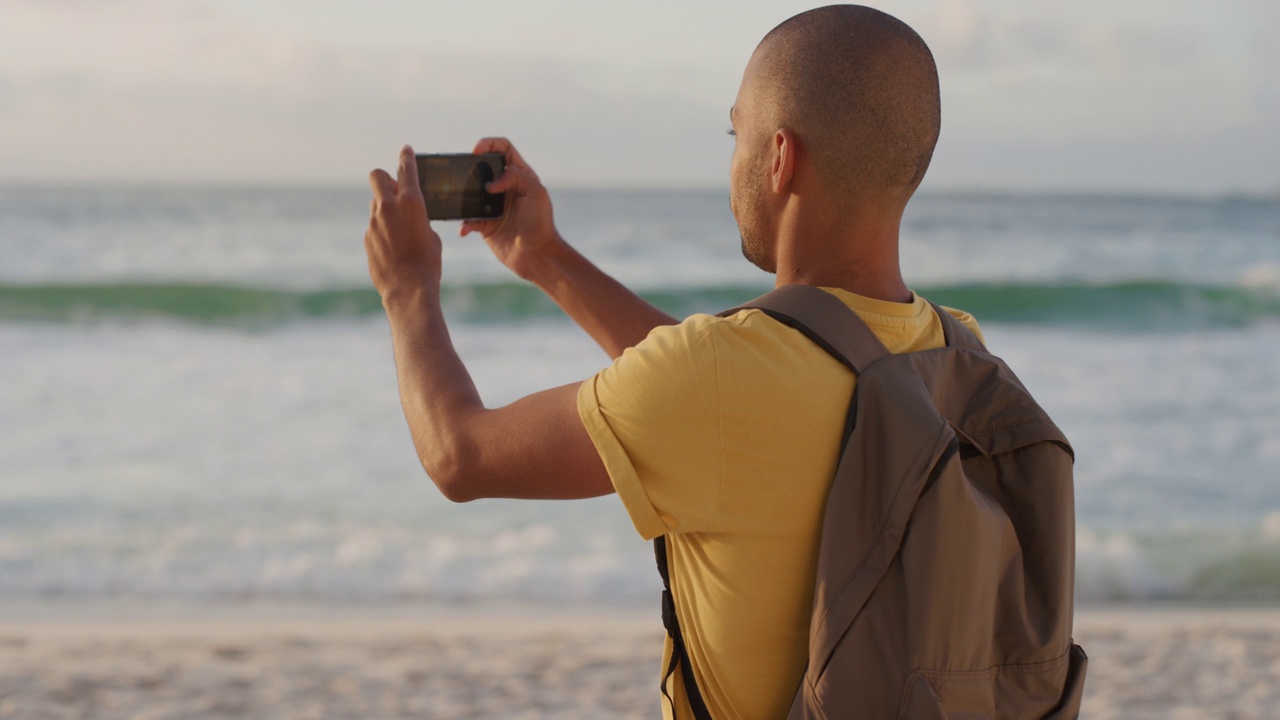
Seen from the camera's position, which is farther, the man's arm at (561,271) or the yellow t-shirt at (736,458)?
the man's arm at (561,271)

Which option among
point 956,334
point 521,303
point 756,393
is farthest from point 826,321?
point 521,303

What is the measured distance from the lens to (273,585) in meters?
4.91

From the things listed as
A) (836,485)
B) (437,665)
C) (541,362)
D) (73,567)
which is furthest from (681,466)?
(541,362)

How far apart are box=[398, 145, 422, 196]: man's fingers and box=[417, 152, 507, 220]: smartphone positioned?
0.11m

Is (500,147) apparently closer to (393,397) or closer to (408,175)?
(408,175)

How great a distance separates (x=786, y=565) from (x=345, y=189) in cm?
2688

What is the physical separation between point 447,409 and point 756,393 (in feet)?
1.28

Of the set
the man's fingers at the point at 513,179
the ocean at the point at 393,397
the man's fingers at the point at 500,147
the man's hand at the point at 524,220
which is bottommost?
the ocean at the point at 393,397

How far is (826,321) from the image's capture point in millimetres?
1243

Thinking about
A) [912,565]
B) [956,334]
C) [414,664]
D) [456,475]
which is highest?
[956,334]

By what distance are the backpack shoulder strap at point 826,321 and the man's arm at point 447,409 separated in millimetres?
228

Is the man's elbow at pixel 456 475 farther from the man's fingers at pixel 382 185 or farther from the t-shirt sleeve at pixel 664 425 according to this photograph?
the man's fingers at pixel 382 185

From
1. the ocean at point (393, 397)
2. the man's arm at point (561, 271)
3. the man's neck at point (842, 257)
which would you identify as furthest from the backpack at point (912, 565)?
the ocean at point (393, 397)

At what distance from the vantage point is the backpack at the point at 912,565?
118 cm
